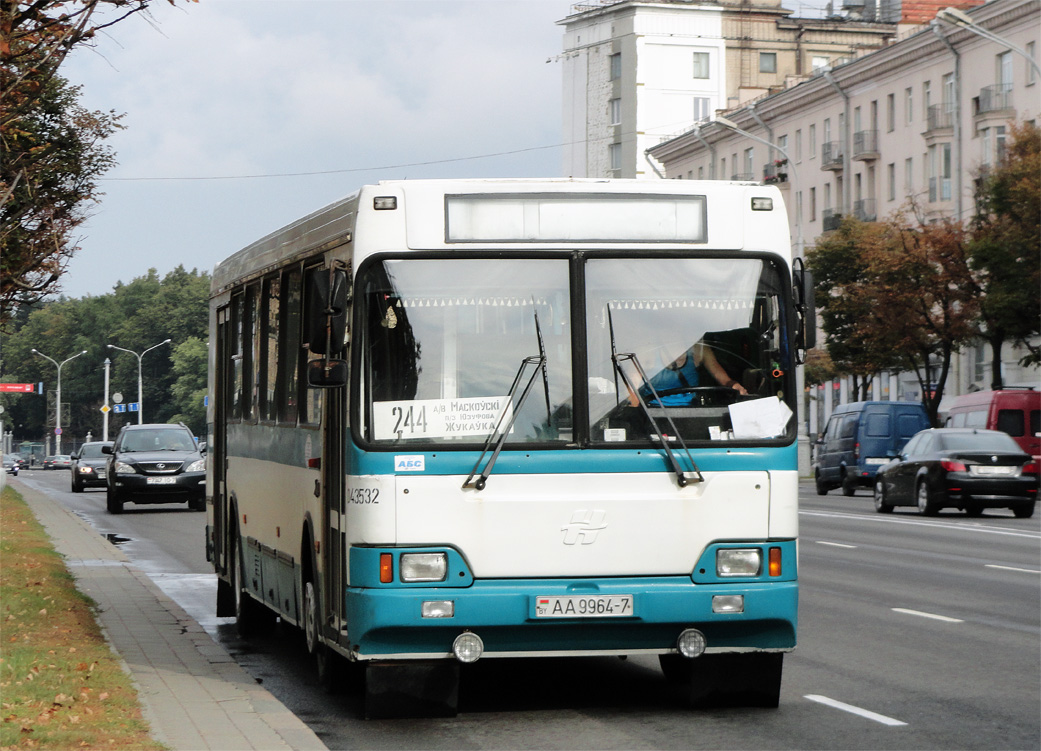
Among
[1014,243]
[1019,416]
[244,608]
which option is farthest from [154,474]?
[244,608]

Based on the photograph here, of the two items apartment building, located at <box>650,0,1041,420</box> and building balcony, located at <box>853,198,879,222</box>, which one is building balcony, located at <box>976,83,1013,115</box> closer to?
apartment building, located at <box>650,0,1041,420</box>

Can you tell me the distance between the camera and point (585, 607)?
30.4 feet

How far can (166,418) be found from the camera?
167m

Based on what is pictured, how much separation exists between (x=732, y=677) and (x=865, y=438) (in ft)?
119

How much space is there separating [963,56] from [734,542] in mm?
59618

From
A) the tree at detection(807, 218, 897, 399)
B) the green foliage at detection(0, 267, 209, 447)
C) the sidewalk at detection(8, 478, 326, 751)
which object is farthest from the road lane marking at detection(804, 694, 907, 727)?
the green foliage at detection(0, 267, 209, 447)

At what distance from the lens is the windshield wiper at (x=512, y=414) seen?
9242mm

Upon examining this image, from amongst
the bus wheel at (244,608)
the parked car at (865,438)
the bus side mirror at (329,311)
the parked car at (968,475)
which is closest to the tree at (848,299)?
the parked car at (865,438)

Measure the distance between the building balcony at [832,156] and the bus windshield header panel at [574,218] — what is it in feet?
227

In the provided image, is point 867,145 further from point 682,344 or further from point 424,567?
point 424,567

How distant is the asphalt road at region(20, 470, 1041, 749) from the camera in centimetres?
920

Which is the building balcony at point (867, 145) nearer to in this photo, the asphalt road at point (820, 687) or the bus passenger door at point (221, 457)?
the asphalt road at point (820, 687)

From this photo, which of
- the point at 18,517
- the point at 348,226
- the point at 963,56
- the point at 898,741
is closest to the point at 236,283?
the point at 348,226

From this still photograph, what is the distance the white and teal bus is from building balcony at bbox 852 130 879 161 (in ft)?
217
